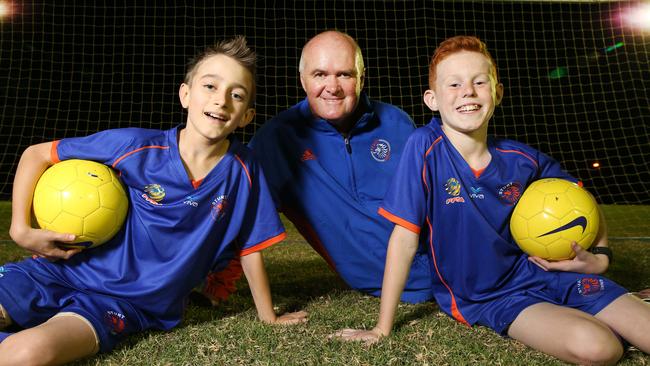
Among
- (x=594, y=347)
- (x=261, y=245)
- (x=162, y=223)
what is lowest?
(x=594, y=347)

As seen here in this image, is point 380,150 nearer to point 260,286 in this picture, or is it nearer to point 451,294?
point 451,294

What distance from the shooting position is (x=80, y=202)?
5.98 ft

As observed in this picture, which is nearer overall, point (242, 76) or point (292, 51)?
point (242, 76)

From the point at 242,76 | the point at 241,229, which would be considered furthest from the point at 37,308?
the point at 242,76

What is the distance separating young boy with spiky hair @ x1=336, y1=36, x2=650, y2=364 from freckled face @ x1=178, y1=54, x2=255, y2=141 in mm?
613

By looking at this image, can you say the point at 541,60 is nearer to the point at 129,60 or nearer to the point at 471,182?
the point at 129,60

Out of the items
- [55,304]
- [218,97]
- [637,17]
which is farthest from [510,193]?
[637,17]

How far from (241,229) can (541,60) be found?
11.1m

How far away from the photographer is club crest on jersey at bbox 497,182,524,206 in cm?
202

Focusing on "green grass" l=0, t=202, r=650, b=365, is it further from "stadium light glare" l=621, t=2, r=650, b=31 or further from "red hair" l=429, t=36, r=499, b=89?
"stadium light glare" l=621, t=2, r=650, b=31

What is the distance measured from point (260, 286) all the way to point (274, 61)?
8.96m

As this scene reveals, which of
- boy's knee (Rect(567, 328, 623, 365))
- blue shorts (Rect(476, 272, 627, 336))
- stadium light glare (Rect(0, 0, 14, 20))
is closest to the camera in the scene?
boy's knee (Rect(567, 328, 623, 365))

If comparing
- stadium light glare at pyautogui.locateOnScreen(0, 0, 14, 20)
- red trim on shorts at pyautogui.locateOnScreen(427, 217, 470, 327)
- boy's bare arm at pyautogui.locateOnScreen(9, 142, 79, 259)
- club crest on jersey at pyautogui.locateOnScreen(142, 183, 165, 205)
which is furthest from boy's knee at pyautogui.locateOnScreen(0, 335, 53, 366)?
stadium light glare at pyautogui.locateOnScreen(0, 0, 14, 20)

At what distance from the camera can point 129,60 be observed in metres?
11.3
